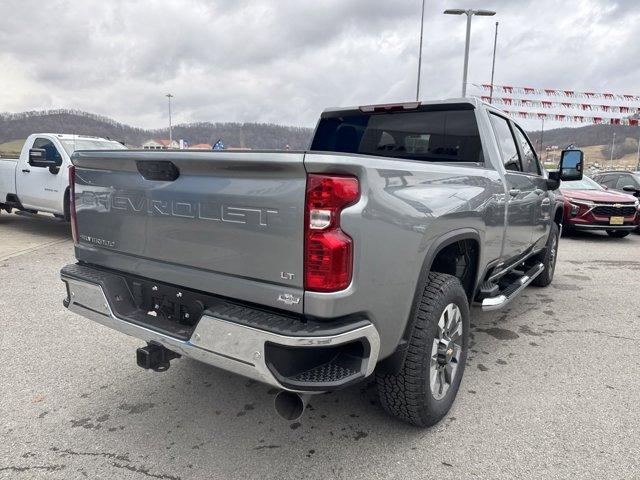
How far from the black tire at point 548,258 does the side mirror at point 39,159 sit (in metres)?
7.81

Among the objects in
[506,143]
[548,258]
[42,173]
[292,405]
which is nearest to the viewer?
[292,405]

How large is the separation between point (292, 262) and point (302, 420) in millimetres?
1266

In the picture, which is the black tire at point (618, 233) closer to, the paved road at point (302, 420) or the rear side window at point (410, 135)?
the paved road at point (302, 420)

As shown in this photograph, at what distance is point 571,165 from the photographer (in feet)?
16.1

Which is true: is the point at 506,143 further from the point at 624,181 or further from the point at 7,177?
the point at 624,181

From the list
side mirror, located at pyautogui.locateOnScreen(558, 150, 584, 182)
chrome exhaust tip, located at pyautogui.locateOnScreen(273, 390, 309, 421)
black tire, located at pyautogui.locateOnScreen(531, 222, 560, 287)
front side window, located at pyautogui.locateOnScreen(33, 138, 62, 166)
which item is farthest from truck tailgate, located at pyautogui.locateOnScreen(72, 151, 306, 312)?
front side window, located at pyautogui.locateOnScreen(33, 138, 62, 166)

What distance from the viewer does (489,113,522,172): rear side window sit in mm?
3795

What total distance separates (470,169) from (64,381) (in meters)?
3.00

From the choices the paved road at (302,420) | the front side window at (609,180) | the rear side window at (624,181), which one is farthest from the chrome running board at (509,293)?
the front side window at (609,180)

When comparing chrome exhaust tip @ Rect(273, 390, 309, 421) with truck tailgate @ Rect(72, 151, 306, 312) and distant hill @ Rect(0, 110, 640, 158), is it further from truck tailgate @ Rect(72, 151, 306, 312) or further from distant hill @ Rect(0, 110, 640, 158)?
distant hill @ Rect(0, 110, 640, 158)

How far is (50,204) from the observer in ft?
27.5

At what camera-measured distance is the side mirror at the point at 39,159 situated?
319 inches

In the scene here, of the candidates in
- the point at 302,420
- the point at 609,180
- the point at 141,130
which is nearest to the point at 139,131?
the point at 141,130

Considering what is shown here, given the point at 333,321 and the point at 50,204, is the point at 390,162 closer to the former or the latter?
the point at 333,321
